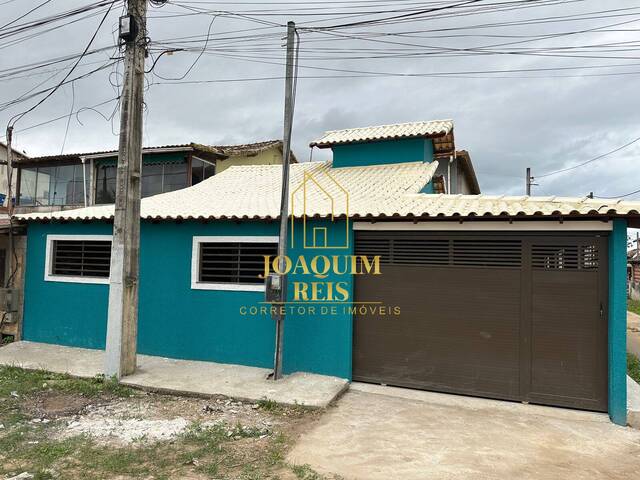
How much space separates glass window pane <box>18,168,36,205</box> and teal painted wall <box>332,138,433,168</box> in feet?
52.3

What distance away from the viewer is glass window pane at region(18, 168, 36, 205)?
64.6 ft

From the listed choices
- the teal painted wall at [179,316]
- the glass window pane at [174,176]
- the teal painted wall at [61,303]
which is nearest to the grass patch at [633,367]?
the teal painted wall at [179,316]

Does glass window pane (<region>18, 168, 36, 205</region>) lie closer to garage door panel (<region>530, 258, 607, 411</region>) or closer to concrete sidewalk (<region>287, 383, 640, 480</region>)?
concrete sidewalk (<region>287, 383, 640, 480</region>)

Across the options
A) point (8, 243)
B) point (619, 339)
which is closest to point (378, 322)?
point (619, 339)

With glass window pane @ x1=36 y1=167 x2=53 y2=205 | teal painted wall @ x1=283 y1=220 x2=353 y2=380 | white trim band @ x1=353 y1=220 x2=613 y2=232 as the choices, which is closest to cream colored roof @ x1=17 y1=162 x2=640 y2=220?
white trim band @ x1=353 y1=220 x2=613 y2=232

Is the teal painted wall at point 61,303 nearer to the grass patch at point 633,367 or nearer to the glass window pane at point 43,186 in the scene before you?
the grass patch at point 633,367

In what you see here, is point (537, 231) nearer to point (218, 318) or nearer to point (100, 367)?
point (218, 318)

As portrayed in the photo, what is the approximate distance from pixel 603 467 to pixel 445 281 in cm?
290

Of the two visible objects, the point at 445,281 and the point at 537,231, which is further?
the point at 445,281

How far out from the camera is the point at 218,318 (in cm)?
758

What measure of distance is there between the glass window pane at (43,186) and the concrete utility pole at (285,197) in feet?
55.8

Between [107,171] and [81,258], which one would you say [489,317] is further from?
[107,171]

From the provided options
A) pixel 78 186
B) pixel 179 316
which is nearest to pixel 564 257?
pixel 179 316

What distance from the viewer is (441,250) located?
6520mm
